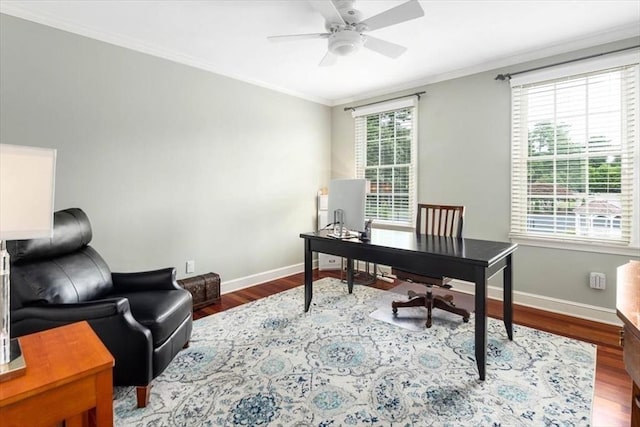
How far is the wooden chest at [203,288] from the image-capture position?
10.5 ft

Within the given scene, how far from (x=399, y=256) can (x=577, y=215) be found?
202cm

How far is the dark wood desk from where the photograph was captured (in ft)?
6.45

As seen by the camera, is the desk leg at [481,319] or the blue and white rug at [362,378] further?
the desk leg at [481,319]

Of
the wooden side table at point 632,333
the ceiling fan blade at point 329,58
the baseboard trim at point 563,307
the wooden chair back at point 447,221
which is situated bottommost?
the baseboard trim at point 563,307

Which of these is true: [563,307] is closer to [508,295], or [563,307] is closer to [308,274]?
[508,295]

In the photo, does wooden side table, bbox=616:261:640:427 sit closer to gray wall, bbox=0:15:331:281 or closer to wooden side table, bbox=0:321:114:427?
wooden side table, bbox=0:321:114:427

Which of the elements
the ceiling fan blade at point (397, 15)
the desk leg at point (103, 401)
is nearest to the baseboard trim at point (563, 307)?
the ceiling fan blade at point (397, 15)

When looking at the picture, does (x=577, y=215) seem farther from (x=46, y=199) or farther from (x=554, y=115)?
(x=46, y=199)

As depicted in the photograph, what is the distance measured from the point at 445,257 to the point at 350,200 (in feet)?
3.26

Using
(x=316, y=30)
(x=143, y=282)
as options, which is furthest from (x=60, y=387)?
(x=316, y=30)

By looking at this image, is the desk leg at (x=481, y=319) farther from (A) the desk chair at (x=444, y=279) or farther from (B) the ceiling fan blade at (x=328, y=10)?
(B) the ceiling fan blade at (x=328, y=10)

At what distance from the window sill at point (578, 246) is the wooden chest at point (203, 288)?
326 cm

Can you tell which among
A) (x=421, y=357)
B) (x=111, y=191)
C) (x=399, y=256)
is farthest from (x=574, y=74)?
(x=111, y=191)

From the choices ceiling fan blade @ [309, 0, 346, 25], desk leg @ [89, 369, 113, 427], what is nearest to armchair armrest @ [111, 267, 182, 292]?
desk leg @ [89, 369, 113, 427]
